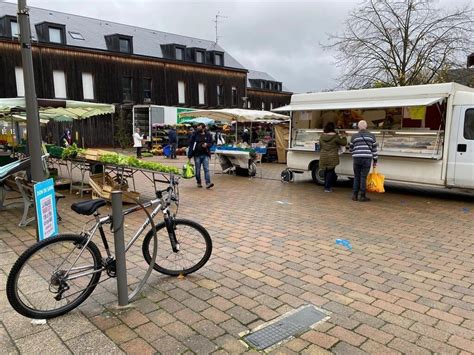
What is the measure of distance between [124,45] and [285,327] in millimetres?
32691

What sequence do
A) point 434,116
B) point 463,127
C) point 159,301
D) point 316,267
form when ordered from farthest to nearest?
point 434,116, point 463,127, point 316,267, point 159,301

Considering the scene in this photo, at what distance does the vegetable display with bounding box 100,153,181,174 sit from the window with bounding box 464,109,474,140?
6.00 metres

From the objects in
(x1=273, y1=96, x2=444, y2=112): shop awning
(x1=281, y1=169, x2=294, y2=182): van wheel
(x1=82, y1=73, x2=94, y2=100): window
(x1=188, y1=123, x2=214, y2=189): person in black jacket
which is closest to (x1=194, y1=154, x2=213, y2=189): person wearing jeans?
(x1=188, y1=123, x2=214, y2=189): person in black jacket

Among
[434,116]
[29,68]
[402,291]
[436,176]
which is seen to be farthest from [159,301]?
[434,116]

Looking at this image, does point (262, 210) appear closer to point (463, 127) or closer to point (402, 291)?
point (402, 291)

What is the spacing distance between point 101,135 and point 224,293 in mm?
28709

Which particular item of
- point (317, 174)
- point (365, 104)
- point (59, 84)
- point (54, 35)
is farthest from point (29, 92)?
point (54, 35)

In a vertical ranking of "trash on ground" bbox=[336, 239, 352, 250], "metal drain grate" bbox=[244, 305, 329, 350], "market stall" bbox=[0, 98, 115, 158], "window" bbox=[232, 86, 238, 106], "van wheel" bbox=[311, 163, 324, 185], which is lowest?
"trash on ground" bbox=[336, 239, 352, 250]

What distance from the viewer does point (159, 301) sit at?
3582 millimetres

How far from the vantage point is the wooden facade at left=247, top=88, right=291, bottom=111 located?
46809 millimetres

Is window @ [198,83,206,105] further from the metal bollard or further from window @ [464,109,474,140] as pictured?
the metal bollard

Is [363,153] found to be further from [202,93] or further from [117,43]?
[202,93]

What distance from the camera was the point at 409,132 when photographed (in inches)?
368

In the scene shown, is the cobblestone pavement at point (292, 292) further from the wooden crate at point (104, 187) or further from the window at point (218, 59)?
the window at point (218, 59)
